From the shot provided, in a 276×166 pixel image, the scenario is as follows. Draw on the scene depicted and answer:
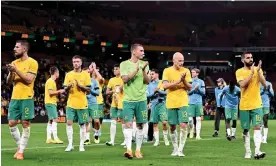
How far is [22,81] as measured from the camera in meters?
12.2

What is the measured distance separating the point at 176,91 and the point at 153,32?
172 feet

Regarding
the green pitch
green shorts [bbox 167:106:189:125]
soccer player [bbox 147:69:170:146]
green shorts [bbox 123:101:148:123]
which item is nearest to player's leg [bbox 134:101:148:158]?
green shorts [bbox 123:101:148:123]

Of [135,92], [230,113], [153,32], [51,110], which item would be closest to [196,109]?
[230,113]

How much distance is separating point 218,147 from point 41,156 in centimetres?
559

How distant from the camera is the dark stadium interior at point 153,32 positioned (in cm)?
5375

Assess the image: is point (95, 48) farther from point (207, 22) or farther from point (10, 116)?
point (10, 116)

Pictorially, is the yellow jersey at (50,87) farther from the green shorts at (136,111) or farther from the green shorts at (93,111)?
the green shorts at (136,111)

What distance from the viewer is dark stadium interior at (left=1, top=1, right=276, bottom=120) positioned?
53.8 m

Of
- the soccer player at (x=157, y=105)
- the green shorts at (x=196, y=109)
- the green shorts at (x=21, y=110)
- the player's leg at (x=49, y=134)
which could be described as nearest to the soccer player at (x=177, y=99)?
the green shorts at (x=21, y=110)

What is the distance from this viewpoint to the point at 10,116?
481 inches

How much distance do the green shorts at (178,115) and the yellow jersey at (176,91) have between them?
0.10m

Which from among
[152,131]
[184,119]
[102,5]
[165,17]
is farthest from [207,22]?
[184,119]

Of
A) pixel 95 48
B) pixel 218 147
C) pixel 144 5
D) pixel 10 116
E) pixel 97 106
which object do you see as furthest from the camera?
pixel 144 5

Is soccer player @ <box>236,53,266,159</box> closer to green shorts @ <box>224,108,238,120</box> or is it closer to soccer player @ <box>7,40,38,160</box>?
soccer player @ <box>7,40,38,160</box>
